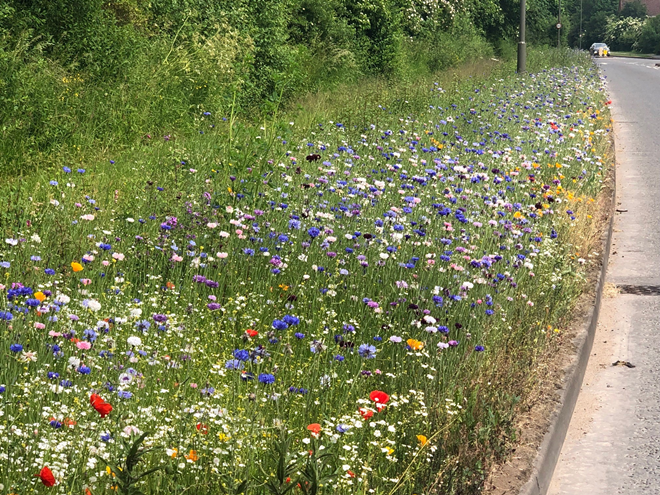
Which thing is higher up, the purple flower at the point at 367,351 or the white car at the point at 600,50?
the purple flower at the point at 367,351

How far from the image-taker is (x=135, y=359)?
322 centimetres

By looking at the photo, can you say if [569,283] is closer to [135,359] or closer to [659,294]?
[659,294]

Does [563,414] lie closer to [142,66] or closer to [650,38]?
[142,66]

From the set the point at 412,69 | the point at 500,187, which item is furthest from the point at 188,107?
the point at 412,69

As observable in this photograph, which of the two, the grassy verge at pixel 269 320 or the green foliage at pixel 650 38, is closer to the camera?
the grassy verge at pixel 269 320

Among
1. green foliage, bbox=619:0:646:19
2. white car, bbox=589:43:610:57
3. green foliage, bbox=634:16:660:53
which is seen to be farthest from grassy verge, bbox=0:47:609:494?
green foliage, bbox=619:0:646:19

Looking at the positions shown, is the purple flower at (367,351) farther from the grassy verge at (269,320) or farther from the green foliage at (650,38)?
the green foliage at (650,38)

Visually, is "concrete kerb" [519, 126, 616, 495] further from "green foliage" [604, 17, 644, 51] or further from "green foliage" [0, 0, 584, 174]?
"green foliage" [604, 17, 644, 51]

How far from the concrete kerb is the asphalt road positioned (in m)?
0.08

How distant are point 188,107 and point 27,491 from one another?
905 centimetres

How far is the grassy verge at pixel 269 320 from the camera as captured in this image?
279 centimetres

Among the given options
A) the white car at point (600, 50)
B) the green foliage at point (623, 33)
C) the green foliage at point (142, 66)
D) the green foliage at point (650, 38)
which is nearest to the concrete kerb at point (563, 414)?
the green foliage at point (142, 66)

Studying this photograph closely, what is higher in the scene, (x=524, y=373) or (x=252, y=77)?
(x=252, y=77)

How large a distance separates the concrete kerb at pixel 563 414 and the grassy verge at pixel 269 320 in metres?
0.22
